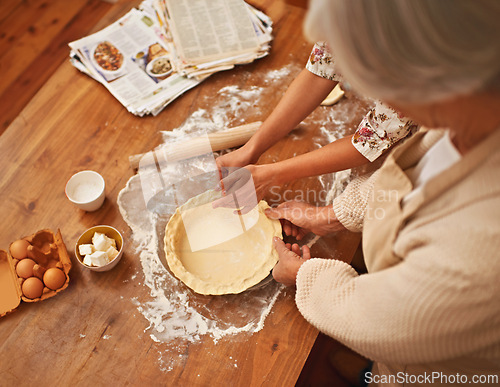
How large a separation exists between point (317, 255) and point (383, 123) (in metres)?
0.43

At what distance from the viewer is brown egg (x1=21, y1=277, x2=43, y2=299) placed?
3.57 feet

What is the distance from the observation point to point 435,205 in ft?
2.33

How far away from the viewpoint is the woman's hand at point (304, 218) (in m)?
1.20

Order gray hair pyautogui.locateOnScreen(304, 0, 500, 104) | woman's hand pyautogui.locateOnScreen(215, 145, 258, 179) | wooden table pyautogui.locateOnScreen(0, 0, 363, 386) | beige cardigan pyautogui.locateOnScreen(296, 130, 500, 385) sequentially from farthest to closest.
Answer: woman's hand pyautogui.locateOnScreen(215, 145, 258, 179) → wooden table pyautogui.locateOnScreen(0, 0, 363, 386) → beige cardigan pyautogui.locateOnScreen(296, 130, 500, 385) → gray hair pyautogui.locateOnScreen(304, 0, 500, 104)

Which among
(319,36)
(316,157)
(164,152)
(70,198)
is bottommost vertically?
(316,157)

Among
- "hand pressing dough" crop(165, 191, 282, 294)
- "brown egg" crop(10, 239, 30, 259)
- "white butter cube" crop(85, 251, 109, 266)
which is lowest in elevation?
"hand pressing dough" crop(165, 191, 282, 294)

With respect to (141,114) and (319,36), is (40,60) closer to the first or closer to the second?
(141,114)

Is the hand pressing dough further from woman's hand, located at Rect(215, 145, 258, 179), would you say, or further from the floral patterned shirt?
the floral patterned shirt

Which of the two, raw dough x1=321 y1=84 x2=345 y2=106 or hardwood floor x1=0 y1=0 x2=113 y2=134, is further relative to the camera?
hardwood floor x1=0 y1=0 x2=113 y2=134

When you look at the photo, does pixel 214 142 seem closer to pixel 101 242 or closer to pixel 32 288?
pixel 101 242

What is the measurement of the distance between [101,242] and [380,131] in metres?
0.85

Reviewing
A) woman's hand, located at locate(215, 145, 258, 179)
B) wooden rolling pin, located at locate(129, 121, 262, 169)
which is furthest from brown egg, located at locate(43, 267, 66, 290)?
woman's hand, located at locate(215, 145, 258, 179)

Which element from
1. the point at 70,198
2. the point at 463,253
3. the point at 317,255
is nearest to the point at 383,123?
the point at 317,255

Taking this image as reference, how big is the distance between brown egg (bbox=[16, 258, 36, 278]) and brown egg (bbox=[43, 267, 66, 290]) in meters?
0.04
